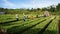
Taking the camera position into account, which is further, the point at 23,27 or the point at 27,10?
the point at 27,10

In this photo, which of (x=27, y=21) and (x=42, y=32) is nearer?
(x=42, y=32)

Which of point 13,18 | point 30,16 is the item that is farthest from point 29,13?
point 13,18

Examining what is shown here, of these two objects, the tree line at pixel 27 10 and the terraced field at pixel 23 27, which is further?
the tree line at pixel 27 10

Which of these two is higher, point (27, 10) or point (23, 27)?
point (27, 10)

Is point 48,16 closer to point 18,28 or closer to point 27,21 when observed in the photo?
point 27,21

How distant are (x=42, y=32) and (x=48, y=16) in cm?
131

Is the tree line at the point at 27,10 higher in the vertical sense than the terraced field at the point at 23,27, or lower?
higher

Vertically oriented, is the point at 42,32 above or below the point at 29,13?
below

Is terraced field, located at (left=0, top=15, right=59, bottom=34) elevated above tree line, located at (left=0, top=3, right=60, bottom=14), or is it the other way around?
tree line, located at (left=0, top=3, right=60, bottom=14)

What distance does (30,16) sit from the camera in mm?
7910

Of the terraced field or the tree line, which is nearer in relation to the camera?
the terraced field

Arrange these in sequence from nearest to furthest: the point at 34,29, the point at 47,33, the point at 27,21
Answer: the point at 47,33
the point at 34,29
the point at 27,21

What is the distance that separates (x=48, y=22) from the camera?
8.65 metres

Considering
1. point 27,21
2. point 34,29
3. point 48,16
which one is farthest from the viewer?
point 48,16
